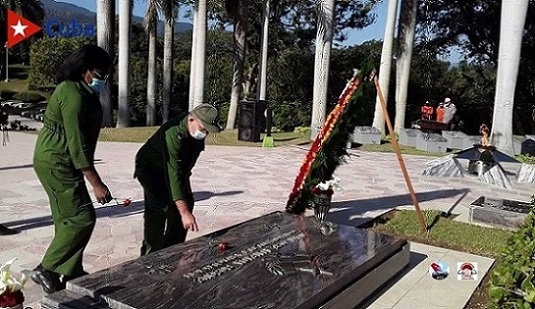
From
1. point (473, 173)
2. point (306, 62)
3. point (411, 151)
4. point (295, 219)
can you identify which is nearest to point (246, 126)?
point (411, 151)

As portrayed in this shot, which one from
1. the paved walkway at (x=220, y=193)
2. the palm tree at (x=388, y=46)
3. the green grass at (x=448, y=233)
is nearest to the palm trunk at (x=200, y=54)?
the paved walkway at (x=220, y=193)

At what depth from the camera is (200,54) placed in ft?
56.1

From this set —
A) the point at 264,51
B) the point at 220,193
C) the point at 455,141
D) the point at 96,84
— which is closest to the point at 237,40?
the point at 264,51

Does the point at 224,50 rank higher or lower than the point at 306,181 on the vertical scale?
higher

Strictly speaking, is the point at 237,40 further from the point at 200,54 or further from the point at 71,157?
the point at 71,157

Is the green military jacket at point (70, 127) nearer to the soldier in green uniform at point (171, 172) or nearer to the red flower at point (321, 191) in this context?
the soldier in green uniform at point (171, 172)

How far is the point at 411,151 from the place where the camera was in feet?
50.8

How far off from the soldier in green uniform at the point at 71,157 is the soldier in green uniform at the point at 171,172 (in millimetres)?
532

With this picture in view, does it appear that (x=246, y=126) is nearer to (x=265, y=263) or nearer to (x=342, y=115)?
(x=342, y=115)

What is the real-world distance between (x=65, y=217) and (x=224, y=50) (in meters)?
23.8

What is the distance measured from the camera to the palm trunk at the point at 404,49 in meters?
18.7

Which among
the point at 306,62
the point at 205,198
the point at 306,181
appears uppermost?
the point at 306,62

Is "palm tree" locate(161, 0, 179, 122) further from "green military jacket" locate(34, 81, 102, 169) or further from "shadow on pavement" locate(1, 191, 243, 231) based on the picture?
"green military jacket" locate(34, 81, 102, 169)

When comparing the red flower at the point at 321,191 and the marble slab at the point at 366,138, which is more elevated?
the red flower at the point at 321,191
